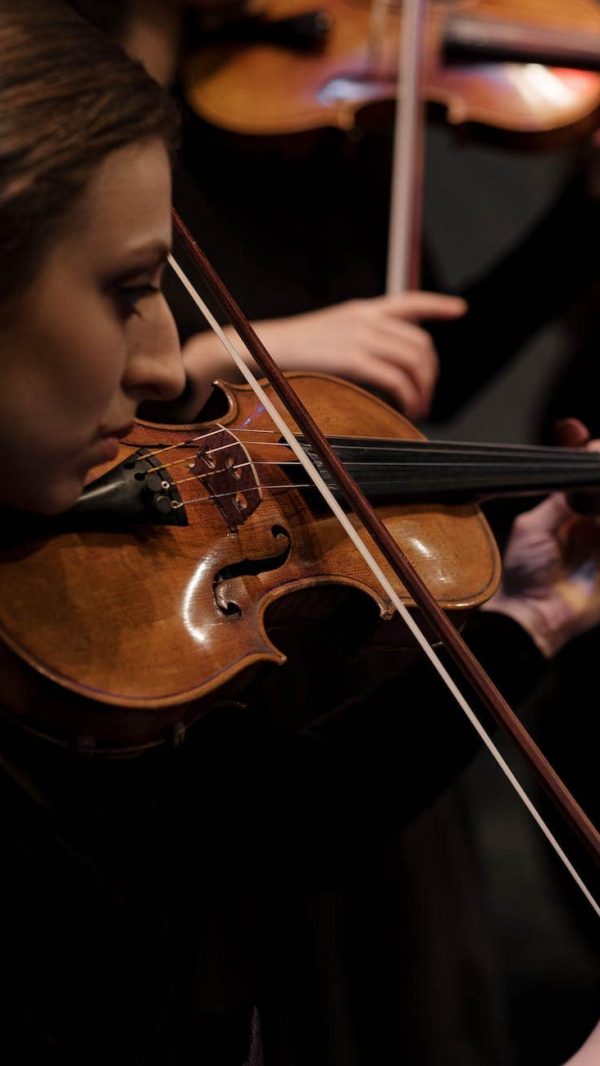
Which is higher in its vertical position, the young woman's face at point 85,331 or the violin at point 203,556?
the young woman's face at point 85,331

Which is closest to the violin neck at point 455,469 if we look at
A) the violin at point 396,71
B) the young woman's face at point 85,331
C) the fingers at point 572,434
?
the fingers at point 572,434

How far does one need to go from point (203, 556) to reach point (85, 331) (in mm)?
208

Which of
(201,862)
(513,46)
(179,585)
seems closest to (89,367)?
(179,585)

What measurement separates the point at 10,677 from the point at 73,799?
180mm

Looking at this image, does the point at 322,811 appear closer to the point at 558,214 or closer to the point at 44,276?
the point at 44,276

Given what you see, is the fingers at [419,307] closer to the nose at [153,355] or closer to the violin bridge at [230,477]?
the violin bridge at [230,477]

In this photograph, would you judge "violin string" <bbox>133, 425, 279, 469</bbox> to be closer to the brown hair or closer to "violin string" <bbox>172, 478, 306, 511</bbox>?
"violin string" <bbox>172, 478, 306, 511</bbox>

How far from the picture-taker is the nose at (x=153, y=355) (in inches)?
19.4

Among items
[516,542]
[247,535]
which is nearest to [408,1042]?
[516,542]

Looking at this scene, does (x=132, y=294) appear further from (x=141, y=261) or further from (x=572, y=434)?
(x=572, y=434)

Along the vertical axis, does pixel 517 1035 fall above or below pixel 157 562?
below

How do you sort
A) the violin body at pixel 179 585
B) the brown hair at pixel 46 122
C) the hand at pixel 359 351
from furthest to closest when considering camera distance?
the hand at pixel 359 351 < the violin body at pixel 179 585 < the brown hair at pixel 46 122

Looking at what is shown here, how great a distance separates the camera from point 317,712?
Result: 1.04m

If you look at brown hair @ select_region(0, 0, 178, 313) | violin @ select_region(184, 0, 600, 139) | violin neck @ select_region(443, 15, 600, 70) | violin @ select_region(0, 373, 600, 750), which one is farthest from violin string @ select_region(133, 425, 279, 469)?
violin neck @ select_region(443, 15, 600, 70)
